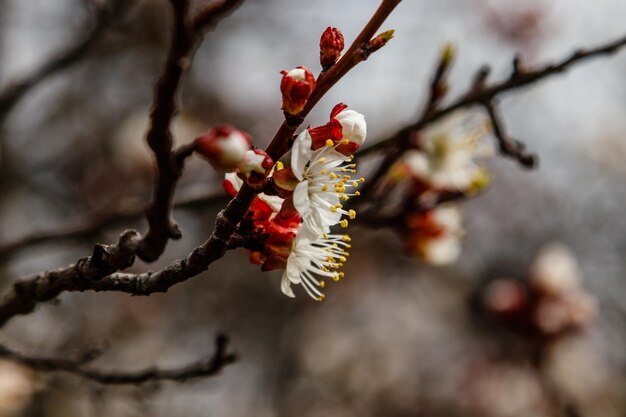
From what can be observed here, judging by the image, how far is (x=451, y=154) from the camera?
2.69 m

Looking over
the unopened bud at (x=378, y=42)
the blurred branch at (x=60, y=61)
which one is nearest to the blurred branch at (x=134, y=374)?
the unopened bud at (x=378, y=42)

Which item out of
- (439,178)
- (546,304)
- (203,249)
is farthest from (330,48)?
(546,304)

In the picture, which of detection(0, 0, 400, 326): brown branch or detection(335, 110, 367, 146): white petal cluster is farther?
detection(335, 110, 367, 146): white petal cluster

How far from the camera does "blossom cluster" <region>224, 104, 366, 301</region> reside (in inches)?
46.4

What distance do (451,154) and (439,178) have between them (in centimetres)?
18

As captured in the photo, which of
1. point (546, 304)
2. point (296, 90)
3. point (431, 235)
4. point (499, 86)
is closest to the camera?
point (296, 90)

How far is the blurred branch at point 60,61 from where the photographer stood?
8.46ft

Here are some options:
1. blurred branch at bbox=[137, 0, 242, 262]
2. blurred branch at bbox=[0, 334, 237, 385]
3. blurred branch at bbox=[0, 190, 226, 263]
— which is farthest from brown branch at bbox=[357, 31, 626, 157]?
blurred branch at bbox=[137, 0, 242, 262]

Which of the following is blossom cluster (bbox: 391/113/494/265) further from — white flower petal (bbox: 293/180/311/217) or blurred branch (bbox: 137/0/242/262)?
blurred branch (bbox: 137/0/242/262)

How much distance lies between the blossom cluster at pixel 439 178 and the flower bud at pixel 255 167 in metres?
→ 1.55

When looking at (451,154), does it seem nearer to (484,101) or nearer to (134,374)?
(484,101)

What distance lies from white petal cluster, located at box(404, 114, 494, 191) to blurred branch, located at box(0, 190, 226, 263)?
2.87ft

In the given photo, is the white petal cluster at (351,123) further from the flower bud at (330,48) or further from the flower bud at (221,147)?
the flower bud at (221,147)

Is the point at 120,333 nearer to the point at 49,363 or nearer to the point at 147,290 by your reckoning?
the point at 49,363
